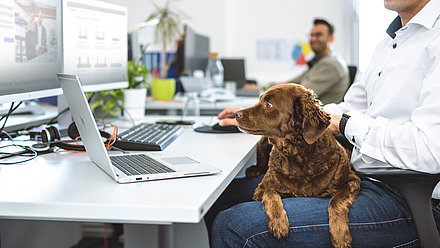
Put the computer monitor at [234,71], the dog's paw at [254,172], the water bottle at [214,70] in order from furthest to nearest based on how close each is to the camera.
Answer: the water bottle at [214,70]
the computer monitor at [234,71]
the dog's paw at [254,172]

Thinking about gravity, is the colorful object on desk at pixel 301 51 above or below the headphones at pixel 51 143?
above

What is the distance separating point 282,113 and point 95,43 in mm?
929

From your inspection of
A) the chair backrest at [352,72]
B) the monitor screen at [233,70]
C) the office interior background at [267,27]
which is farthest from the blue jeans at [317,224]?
the office interior background at [267,27]

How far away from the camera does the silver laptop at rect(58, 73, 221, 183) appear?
3.23 ft

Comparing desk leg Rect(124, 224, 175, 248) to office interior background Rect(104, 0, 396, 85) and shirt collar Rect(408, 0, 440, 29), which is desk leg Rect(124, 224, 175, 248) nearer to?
shirt collar Rect(408, 0, 440, 29)

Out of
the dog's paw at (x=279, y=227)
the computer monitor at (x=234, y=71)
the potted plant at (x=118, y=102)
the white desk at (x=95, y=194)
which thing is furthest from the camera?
the computer monitor at (x=234, y=71)

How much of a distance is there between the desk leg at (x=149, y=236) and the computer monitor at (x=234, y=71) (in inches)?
123

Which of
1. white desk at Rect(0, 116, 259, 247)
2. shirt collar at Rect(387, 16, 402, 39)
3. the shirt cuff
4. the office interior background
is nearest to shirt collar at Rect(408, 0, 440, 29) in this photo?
shirt collar at Rect(387, 16, 402, 39)

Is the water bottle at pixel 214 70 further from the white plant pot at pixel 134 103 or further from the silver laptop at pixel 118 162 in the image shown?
the silver laptop at pixel 118 162

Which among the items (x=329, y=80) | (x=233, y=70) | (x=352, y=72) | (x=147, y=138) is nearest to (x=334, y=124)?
(x=147, y=138)

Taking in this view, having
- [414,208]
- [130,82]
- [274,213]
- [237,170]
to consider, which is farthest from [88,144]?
[130,82]

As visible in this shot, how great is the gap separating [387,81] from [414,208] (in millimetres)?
413

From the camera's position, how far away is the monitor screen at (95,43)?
171 centimetres

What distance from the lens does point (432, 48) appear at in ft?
4.11
